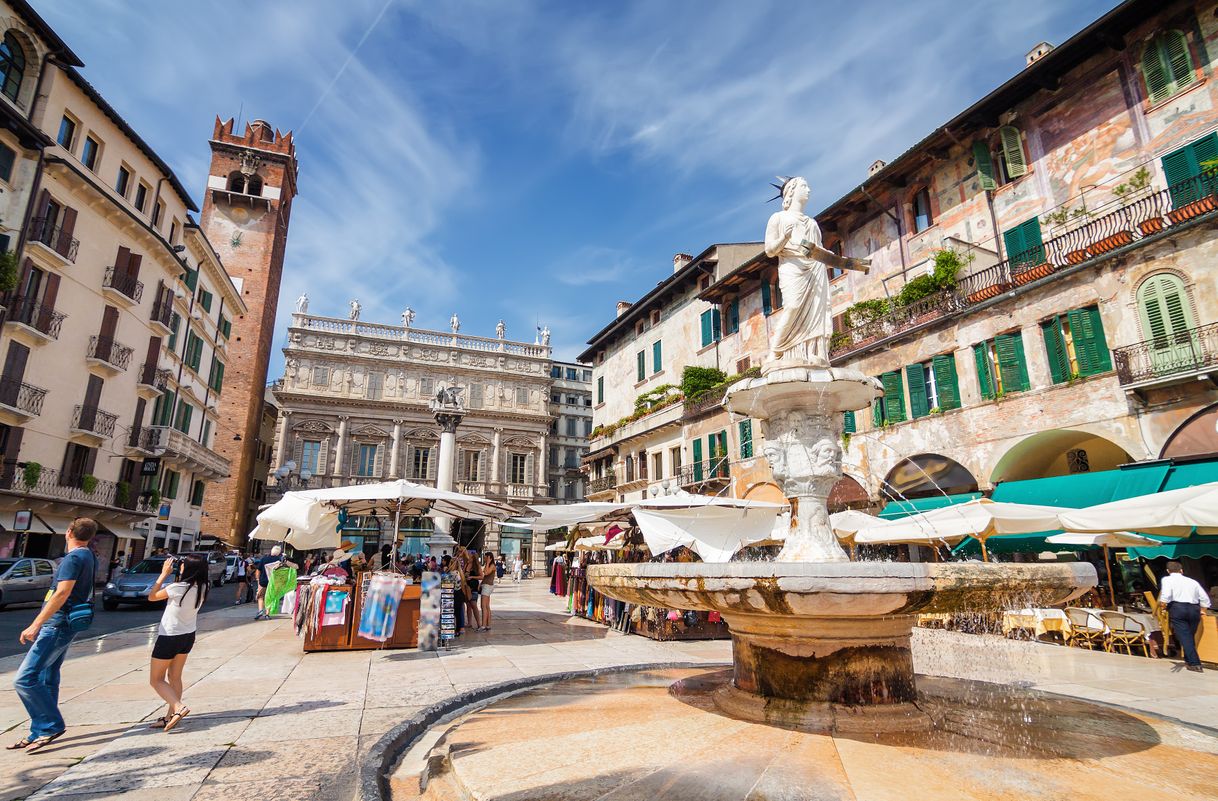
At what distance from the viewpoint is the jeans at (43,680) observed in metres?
4.69

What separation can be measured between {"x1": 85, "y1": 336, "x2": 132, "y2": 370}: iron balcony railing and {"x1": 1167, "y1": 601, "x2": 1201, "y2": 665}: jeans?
29767 millimetres

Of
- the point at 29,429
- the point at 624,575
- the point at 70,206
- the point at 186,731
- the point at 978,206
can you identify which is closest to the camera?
the point at 624,575

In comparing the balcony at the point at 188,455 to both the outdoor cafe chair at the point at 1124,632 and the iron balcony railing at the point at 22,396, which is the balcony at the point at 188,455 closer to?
the iron balcony railing at the point at 22,396

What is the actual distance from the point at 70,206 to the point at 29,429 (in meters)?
7.58

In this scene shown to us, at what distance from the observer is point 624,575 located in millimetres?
4730

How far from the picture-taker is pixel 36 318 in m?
19.8

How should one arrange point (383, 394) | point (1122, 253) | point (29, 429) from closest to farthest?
point (1122, 253) < point (29, 429) < point (383, 394)

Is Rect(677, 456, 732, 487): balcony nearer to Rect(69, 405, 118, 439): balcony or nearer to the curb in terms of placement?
the curb

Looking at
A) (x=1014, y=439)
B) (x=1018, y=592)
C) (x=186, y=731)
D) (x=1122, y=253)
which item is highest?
(x=1122, y=253)

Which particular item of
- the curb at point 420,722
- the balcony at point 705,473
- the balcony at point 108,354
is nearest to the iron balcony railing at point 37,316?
the balcony at point 108,354

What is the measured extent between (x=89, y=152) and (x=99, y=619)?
1719 cm

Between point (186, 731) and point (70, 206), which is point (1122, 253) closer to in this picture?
point (186, 731)

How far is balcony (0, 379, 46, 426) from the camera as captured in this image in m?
18.8

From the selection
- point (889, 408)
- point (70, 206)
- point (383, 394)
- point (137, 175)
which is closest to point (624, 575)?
point (889, 408)
